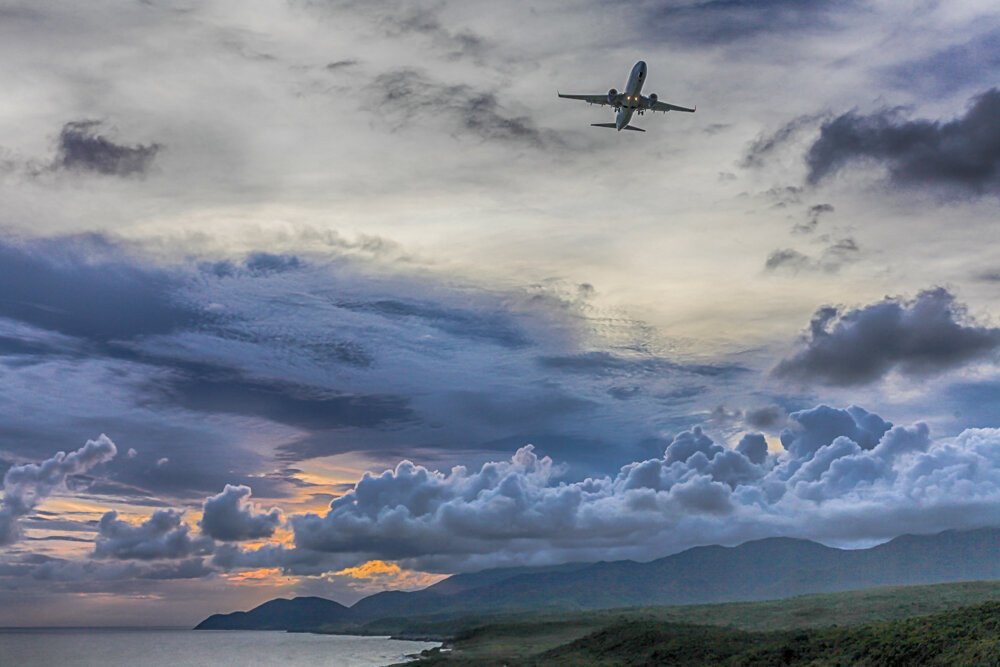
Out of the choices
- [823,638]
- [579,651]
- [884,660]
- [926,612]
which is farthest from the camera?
[579,651]

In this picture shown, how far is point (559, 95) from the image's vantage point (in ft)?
345

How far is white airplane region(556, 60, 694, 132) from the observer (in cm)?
10062

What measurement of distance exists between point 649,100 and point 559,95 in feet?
40.3

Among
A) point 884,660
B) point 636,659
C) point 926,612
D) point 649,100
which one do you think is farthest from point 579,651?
point 649,100

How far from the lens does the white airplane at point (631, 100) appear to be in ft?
330

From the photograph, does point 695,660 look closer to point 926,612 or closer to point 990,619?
point 990,619

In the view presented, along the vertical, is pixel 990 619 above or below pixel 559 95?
below

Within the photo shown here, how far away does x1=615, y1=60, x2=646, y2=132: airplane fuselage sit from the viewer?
328 feet

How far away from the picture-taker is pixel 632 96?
4038 inches

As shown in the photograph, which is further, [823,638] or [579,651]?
[579,651]

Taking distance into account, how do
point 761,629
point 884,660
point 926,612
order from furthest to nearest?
1. point 761,629
2. point 926,612
3. point 884,660

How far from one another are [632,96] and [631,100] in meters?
0.92

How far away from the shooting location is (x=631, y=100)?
103 metres

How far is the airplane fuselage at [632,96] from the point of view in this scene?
9988 centimetres
